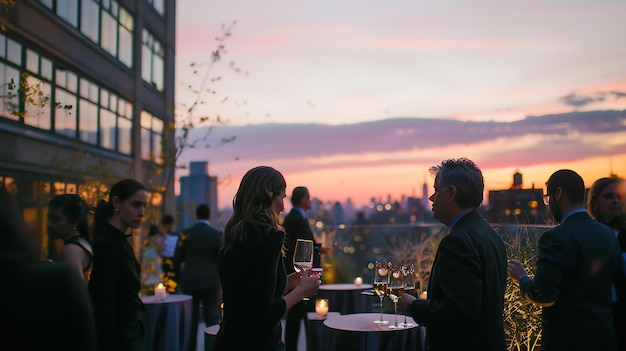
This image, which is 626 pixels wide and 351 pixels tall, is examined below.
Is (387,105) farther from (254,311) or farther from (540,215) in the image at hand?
(254,311)

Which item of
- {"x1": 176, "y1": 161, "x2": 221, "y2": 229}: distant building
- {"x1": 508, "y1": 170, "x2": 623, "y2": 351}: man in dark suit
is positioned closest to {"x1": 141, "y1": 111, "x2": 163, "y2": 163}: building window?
{"x1": 176, "y1": 161, "x2": 221, "y2": 229}: distant building

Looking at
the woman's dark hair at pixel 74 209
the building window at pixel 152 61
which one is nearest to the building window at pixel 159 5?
the building window at pixel 152 61

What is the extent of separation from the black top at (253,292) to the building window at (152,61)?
18.7 m

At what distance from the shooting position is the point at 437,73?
9.45 meters

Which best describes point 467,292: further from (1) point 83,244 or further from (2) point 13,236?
(1) point 83,244

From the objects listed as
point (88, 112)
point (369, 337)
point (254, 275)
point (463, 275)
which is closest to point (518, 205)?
point (369, 337)

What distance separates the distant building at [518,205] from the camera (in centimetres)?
564

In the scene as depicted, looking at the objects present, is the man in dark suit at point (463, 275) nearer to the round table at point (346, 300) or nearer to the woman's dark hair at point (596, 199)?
the woman's dark hair at point (596, 199)

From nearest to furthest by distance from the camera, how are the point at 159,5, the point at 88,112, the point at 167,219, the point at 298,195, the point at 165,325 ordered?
the point at 165,325 < the point at 298,195 < the point at 167,219 < the point at 88,112 < the point at 159,5

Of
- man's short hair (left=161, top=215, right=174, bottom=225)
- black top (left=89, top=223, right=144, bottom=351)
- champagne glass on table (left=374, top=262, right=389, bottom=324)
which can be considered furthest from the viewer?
man's short hair (left=161, top=215, right=174, bottom=225)

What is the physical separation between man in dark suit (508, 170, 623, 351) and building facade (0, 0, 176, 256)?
4799 millimetres

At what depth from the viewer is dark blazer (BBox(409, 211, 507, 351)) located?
95.7 inches

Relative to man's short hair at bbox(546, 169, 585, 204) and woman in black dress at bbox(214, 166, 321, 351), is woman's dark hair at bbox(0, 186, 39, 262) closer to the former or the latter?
woman in black dress at bbox(214, 166, 321, 351)

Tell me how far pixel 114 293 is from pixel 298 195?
4.14m
